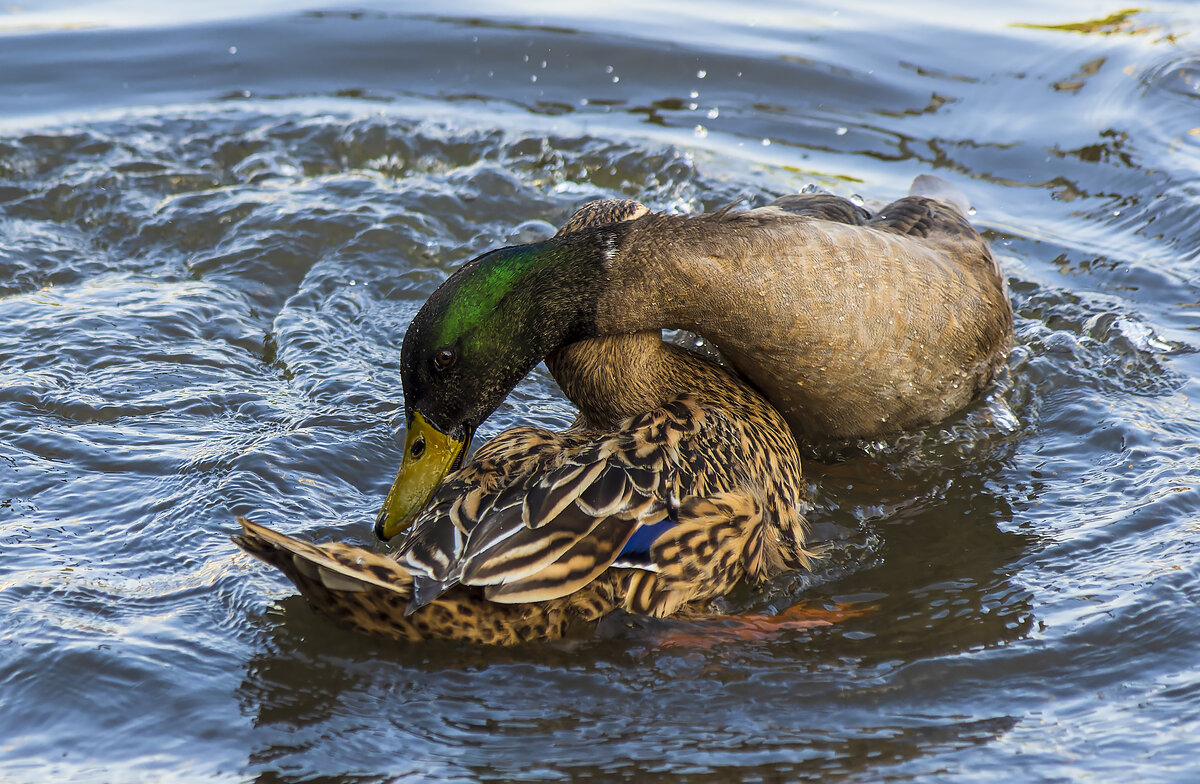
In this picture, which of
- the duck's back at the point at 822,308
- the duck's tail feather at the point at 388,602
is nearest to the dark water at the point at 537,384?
the duck's tail feather at the point at 388,602

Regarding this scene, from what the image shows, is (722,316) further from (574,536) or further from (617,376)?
(574,536)

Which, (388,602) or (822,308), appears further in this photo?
(822,308)

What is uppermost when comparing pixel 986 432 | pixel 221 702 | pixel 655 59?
pixel 655 59

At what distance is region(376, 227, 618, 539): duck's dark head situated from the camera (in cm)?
444

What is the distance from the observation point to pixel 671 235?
4785 millimetres

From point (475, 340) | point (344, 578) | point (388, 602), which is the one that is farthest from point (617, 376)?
point (344, 578)

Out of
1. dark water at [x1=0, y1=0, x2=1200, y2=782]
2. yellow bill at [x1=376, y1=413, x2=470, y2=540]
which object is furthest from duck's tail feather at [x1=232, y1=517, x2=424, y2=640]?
yellow bill at [x1=376, y1=413, x2=470, y2=540]

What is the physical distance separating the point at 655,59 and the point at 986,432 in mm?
4990

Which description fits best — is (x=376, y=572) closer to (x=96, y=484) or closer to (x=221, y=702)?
(x=221, y=702)

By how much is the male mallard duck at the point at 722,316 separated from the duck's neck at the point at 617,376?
0.02m

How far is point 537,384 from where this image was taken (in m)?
6.26

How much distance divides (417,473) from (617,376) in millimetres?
899

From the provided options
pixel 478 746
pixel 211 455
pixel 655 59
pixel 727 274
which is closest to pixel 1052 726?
pixel 478 746

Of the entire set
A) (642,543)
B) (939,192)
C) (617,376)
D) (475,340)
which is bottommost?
(642,543)
